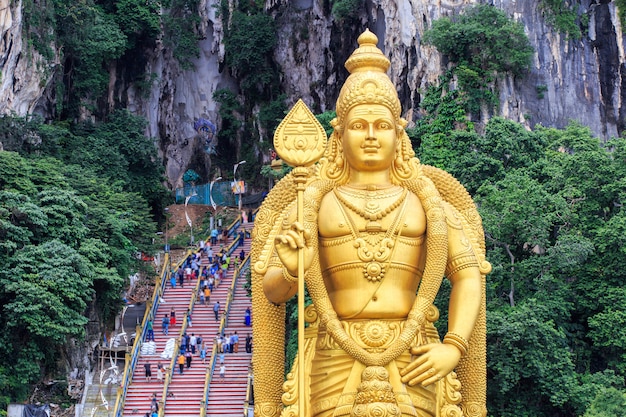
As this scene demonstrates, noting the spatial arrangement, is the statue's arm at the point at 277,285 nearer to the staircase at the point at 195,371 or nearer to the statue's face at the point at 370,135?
the statue's face at the point at 370,135

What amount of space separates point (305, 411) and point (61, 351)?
16.8m

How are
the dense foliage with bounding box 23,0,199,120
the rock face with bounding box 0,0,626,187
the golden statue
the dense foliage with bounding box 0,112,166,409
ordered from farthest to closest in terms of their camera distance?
1. the dense foliage with bounding box 23,0,199,120
2. the rock face with bounding box 0,0,626,187
3. the dense foliage with bounding box 0,112,166,409
4. the golden statue

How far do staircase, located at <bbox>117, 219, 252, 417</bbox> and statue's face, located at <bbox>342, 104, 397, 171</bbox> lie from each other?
13.9m

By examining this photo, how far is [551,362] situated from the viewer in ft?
67.1

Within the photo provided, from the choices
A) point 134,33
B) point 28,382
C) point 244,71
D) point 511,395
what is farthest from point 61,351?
point 244,71

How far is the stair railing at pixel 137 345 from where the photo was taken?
24.8 metres

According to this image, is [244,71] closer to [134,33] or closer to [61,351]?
[134,33]

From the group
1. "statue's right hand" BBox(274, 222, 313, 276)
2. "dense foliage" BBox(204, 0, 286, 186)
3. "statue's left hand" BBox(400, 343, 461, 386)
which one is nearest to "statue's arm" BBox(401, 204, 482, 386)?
"statue's left hand" BBox(400, 343, 461, 386)

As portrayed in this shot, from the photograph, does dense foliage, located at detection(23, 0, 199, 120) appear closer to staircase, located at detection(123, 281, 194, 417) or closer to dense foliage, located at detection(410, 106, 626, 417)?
staircase, located at detection(123, 281, 194, 417)

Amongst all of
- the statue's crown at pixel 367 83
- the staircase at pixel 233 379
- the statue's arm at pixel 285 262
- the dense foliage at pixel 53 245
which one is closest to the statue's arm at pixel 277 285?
the statue's arm at pixel 285 262

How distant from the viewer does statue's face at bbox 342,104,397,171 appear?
37.4 ft

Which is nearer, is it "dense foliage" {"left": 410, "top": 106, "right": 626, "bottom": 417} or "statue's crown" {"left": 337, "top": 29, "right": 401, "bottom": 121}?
"statue's crown" {"left": 337, "top": 29, "right": 401, "bottom": 121}

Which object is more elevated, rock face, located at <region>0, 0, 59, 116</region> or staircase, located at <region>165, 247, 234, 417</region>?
rock face, located at <region>0, 0, 59, 116</region>

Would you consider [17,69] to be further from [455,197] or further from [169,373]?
[455,197]
